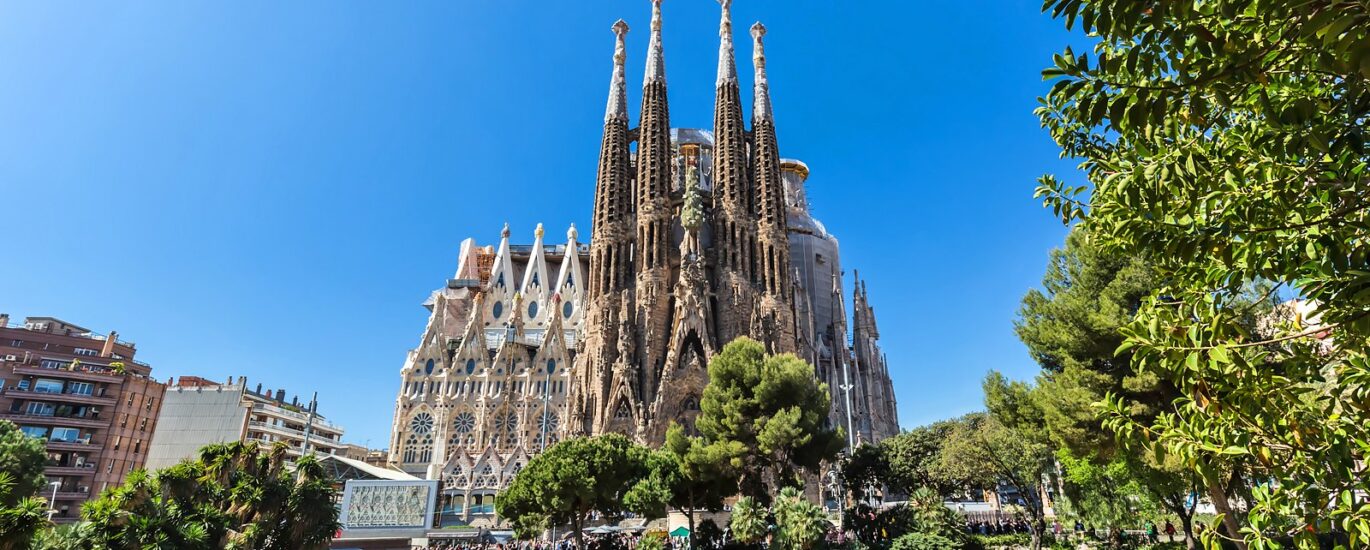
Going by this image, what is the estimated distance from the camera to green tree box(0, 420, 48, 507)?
1816 cm

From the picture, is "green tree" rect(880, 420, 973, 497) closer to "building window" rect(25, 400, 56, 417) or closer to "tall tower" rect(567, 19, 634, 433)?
"tall tower" rect(567, 19, 634, 433)

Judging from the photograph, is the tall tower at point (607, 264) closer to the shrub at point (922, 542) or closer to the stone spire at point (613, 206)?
the stone spire at point (613, 206)

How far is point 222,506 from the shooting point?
1327 centimetres

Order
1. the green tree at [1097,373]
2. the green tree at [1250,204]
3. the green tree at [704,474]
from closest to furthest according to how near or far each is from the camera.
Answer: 1. the green tree at [1250,204]
2. the green tree at [1097,373]
3. the green tree at [704,474]

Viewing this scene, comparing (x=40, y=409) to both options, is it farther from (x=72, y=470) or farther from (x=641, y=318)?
(x=641, y=318)

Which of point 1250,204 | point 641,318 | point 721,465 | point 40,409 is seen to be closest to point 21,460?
point 721,465

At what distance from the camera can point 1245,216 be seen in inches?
121

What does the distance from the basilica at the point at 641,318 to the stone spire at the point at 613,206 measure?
101 millimetres

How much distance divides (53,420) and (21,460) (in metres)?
21.5

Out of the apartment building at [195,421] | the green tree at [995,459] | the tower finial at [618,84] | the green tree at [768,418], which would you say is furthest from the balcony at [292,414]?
the green tree at [995,459]

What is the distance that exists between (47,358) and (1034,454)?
52873 mm

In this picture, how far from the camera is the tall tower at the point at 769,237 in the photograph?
38375 mm

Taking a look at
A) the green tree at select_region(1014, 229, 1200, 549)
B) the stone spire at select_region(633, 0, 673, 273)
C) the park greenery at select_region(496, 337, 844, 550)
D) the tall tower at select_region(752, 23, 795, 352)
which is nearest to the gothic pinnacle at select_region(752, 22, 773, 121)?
the tall tower at select_region(752, 23, 795, 352)

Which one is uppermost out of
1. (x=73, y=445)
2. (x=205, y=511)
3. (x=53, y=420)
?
(x=53, y=420)
